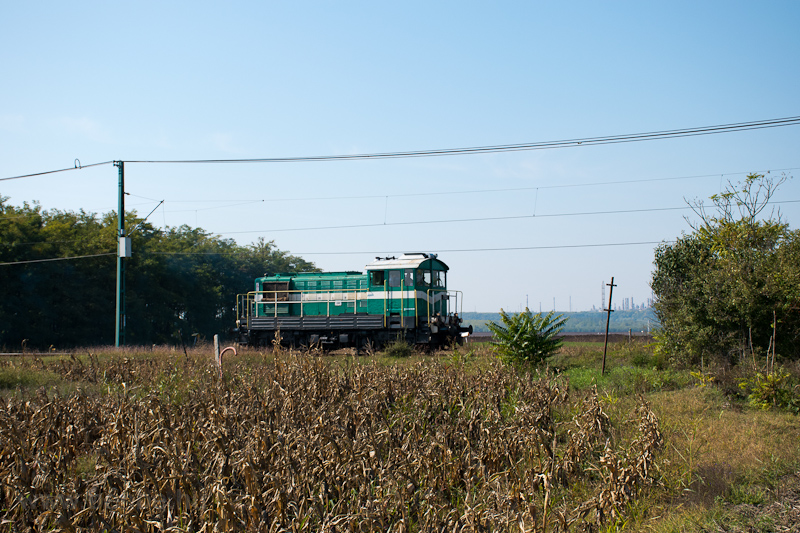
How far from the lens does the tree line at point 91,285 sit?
32406 mm

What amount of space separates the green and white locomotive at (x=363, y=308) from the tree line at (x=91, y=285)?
35.8 feet

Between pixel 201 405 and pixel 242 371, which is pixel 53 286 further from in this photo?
pixel 201 405

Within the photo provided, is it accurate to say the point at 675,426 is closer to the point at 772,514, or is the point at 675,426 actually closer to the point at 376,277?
the point at 772,514

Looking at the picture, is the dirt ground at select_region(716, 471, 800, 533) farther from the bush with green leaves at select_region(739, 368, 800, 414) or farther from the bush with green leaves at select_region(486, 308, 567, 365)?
the bush with green leaves at select_region(486, 308, 567, 365)

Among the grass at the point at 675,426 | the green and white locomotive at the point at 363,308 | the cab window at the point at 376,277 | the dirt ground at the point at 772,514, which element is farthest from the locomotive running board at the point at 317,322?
the dirt ground at the point at 772,514

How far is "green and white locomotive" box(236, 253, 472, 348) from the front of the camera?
23.2 meters

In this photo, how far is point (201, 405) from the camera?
8.10m

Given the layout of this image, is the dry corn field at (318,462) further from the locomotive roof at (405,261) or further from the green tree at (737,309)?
the locomotive roof at (405,261)

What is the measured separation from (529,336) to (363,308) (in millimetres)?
9518

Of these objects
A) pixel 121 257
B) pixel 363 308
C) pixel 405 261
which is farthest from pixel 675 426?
pixel 121 257

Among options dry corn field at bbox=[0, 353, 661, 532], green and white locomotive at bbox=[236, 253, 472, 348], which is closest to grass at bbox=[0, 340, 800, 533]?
dry corn field at bbox=[0, 353, 661, 532]

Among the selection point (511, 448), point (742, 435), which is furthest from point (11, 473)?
point (742, 435)

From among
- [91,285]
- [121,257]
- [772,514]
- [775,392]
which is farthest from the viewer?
[91,285]

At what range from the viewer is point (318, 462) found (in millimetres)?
6285
